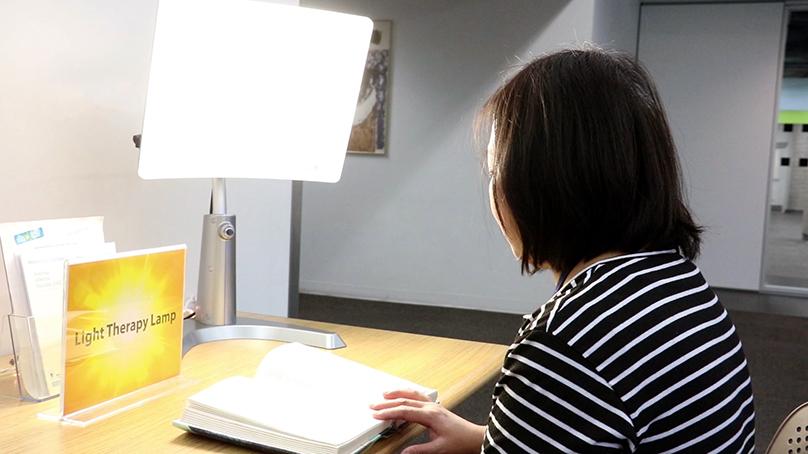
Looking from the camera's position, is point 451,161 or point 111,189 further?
point 451,161

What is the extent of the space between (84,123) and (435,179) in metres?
3.83

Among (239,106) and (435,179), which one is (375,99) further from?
(239,106)

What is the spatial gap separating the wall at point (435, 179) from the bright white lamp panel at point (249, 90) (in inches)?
135

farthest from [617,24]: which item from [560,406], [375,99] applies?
[560,406]

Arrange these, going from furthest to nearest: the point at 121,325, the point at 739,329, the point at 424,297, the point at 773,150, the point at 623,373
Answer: the point at 773,150 → the point at 424,297 → the point at 739,329 → the point at 121,325 → the point at 623,373

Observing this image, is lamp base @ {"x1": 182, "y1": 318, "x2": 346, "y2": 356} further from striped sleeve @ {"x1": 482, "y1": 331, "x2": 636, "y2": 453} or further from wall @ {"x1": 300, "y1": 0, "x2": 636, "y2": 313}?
wall @ {"x1": 300, "y1": 0, "x2": 636, "y2": 313}

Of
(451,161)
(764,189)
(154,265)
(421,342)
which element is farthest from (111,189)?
(764,189)

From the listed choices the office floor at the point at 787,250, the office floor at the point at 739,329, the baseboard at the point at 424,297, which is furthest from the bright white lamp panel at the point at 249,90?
the office floor at the point at 787,250

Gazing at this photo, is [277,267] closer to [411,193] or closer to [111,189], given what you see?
[111,189]

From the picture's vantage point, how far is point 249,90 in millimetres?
1434

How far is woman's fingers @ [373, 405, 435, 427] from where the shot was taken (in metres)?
1.00

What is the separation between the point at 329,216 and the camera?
5.58 metres

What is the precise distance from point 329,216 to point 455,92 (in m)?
1.27

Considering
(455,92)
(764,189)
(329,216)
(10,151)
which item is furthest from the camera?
(764,189)
